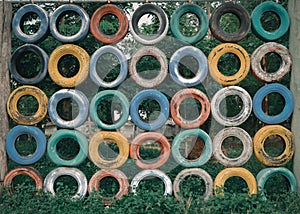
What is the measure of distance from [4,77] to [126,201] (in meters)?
2.72

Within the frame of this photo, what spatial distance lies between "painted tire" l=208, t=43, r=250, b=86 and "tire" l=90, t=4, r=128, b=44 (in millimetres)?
1414

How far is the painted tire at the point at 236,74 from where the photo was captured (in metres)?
6.97

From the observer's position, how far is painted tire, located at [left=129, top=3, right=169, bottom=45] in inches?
276

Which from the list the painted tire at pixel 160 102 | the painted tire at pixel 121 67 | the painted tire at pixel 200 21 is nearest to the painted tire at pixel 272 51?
the painted tire at pixel 200 21

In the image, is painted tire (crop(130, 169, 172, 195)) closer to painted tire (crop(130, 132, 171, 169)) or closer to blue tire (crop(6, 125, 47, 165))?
painted tire (crop(130, 132, 171, 169))

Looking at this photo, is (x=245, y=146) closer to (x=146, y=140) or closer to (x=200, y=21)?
(x=146, y=140)

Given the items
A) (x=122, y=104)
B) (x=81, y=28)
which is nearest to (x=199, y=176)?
(x=122, y=104)

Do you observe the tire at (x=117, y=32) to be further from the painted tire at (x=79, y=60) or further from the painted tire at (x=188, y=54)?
the painted tire at (x=188, y=54)

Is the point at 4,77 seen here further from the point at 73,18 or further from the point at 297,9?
the point at 297,9

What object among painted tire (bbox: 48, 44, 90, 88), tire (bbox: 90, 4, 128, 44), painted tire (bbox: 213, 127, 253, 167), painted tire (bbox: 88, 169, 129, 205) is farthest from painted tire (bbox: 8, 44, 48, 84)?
painted tire (bbox: 213, 127, 253, 167)

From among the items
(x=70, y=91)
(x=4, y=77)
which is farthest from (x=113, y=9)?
(x=4, y=77)

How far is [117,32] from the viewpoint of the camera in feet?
23.4

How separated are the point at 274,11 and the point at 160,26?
1770mm

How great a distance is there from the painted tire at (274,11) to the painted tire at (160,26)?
137 centimetres
